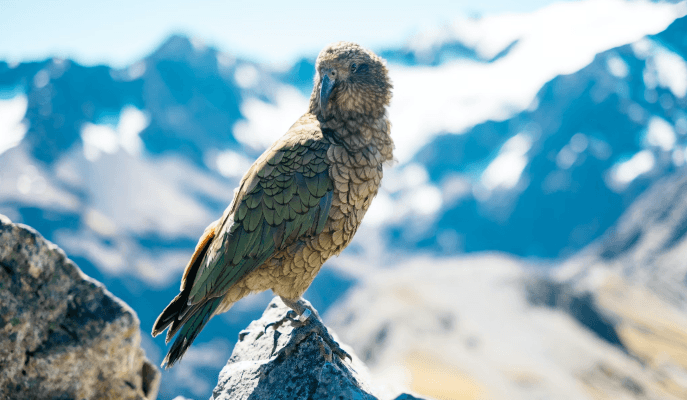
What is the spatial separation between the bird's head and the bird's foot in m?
2.76

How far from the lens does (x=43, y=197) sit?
172750 mm

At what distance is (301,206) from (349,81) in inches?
70.2

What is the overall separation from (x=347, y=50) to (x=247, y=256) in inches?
117

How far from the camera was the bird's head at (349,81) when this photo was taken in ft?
20.2

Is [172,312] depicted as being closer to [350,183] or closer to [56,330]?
[56,330]

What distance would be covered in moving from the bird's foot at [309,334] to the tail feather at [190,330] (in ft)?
3.68

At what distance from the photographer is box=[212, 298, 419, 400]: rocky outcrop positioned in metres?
5.77

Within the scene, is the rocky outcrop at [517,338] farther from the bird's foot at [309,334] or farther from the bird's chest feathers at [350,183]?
the bird's chest feathers at [350,183]

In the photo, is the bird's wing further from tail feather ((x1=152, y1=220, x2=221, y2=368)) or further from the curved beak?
the curved beak

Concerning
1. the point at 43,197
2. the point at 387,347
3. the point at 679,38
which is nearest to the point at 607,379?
the point at 387,347

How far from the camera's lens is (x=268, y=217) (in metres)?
5.88

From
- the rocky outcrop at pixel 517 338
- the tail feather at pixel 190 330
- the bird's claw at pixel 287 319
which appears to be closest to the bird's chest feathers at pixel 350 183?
the bird's claw at pixel 287 319

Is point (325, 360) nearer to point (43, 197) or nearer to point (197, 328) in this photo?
point (197, 328)

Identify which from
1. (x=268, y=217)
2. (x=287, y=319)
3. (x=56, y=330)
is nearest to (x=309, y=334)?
(x=287, y=319)
